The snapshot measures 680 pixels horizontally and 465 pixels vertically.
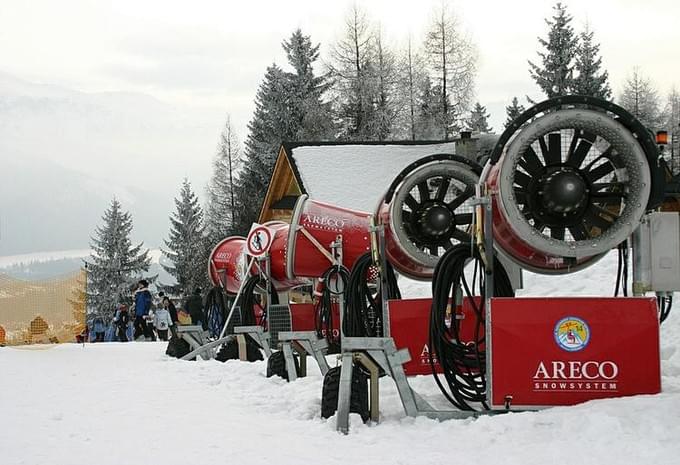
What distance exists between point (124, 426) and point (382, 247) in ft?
11.7

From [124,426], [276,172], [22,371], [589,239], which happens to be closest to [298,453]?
[124,426]

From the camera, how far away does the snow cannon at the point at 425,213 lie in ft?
29.7

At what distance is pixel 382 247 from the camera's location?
30.0ft

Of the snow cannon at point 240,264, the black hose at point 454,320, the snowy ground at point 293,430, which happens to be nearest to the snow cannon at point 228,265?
the snow cannon at point 240,264

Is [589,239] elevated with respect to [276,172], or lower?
lower

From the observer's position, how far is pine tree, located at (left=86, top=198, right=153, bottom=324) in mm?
52031

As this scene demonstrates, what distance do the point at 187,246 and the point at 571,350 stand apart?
51.3 meters

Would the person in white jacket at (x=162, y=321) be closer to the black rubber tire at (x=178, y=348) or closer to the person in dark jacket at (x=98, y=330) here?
the person in dark jacket at (x=98, y=330)

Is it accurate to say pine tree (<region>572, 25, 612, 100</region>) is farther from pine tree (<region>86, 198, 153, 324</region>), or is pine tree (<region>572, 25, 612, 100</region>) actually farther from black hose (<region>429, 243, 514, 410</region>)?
black hose (<region>429, 243, 514, 410</region>)

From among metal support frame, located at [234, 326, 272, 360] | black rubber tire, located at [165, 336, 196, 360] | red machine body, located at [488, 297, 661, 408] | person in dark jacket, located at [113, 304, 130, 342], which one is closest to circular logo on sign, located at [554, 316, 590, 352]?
red machine body, located at [488, 297, 661, 408]

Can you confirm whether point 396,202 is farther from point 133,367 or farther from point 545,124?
point 133,367

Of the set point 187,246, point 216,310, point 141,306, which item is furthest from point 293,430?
point 187,246

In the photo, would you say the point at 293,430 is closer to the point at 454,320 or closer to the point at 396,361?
the point at 396,361

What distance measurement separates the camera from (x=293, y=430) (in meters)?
6.15
